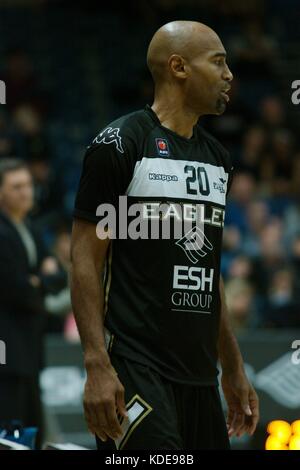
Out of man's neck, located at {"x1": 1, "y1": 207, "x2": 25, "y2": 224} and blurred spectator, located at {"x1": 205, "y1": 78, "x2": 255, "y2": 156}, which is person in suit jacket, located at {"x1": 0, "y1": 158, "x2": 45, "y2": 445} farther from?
blurred spectator, located at {"x1": 205, "y1": 78, "x2": 255, "y2": 156}

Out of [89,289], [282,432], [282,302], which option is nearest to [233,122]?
[282,302]

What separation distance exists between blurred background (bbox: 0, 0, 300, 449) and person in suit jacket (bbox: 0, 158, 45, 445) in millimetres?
886

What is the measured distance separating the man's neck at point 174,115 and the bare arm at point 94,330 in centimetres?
57

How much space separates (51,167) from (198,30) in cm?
986

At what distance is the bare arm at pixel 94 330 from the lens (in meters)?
4.39

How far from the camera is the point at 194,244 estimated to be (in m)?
4.75

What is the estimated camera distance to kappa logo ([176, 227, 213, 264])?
472cm

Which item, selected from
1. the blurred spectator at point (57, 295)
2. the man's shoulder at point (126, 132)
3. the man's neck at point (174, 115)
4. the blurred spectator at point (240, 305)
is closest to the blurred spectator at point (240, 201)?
the blurred spectator at point (240, 305)

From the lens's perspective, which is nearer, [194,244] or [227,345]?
[194,244]

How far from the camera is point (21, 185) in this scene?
7812 mm

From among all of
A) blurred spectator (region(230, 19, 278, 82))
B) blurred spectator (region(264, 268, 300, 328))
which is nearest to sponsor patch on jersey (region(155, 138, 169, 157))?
blurred spectator (region(264, 268, 300, 328))

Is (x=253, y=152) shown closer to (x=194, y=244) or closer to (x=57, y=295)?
(x=57, y=295)

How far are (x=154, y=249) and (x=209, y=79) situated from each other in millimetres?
717
